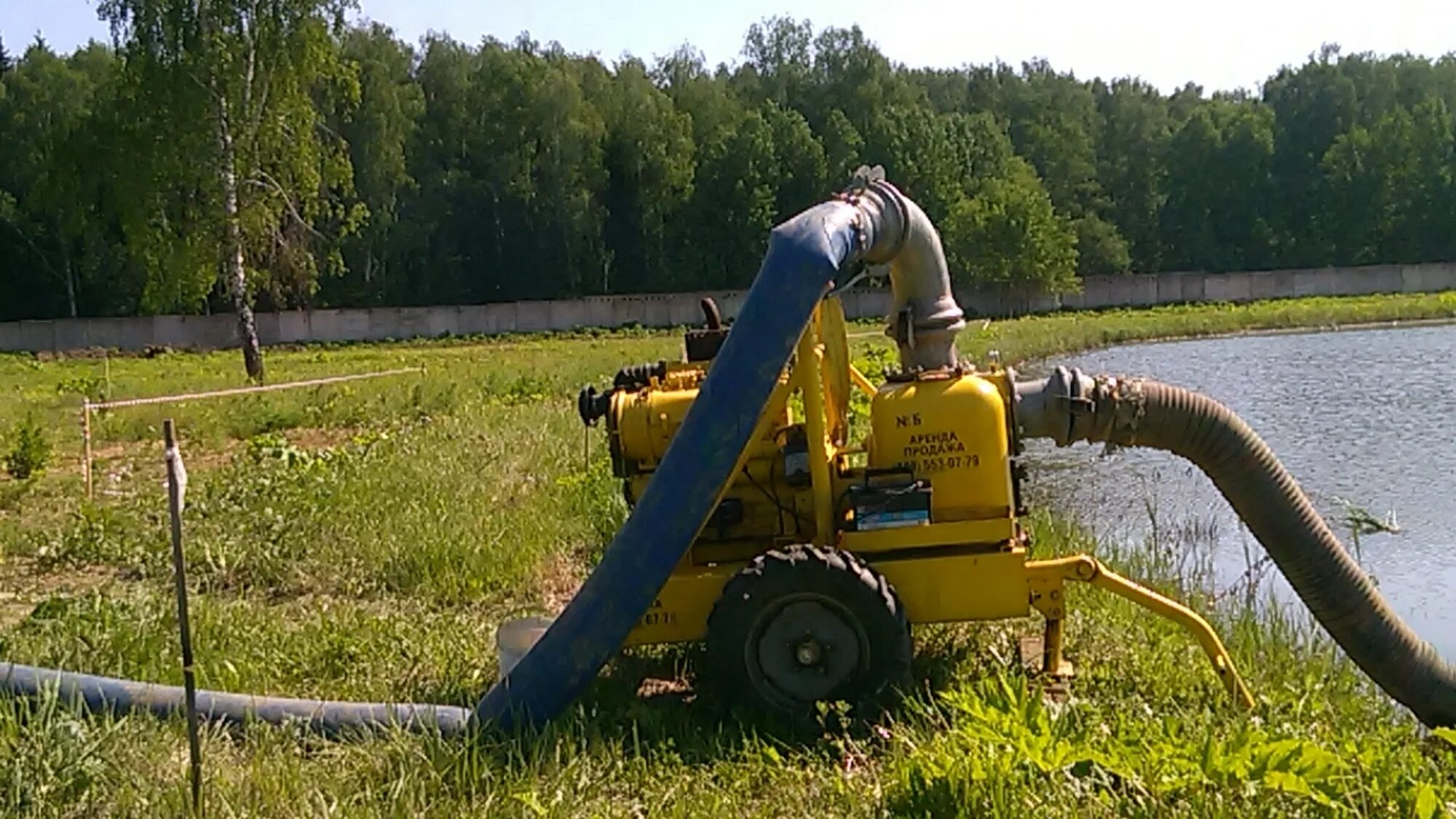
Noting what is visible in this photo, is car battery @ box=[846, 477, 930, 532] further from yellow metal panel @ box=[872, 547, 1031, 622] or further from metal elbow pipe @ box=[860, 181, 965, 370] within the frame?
metal elbow pipe @ box=[860, 181, 965, 370]

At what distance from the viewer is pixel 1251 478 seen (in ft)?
20.0

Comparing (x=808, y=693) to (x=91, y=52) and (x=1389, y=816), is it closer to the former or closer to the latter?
(x=1389, y=816)

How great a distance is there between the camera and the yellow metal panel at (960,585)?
5.68 m

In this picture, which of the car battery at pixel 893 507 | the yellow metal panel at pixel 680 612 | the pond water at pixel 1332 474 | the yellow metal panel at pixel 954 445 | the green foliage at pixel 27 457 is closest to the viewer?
the car battery at pixel 893 507

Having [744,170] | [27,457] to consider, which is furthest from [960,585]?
[744,170]

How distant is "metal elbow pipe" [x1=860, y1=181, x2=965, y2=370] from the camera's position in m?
6.04

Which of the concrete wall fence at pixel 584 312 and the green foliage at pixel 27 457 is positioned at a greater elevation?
the concrete wall fence at pixel 584 312

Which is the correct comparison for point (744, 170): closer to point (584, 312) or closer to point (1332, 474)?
point (584, 312)

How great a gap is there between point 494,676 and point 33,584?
13.4 ft

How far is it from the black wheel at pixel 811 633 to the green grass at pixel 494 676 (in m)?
0.15

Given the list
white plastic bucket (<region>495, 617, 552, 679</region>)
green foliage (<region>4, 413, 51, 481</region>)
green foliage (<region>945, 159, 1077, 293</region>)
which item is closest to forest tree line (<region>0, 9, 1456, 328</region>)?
green foliage (<region>945, 159, 1077, 293</region>)

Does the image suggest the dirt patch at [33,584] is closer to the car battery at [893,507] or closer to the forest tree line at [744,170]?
the car battery at [893,507]

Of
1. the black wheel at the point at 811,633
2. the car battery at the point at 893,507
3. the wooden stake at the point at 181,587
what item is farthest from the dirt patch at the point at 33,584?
the car battery at the point at 893,507

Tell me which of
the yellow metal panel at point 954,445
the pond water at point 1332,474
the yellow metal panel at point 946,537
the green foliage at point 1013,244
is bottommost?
the pond water at point 1332,474
